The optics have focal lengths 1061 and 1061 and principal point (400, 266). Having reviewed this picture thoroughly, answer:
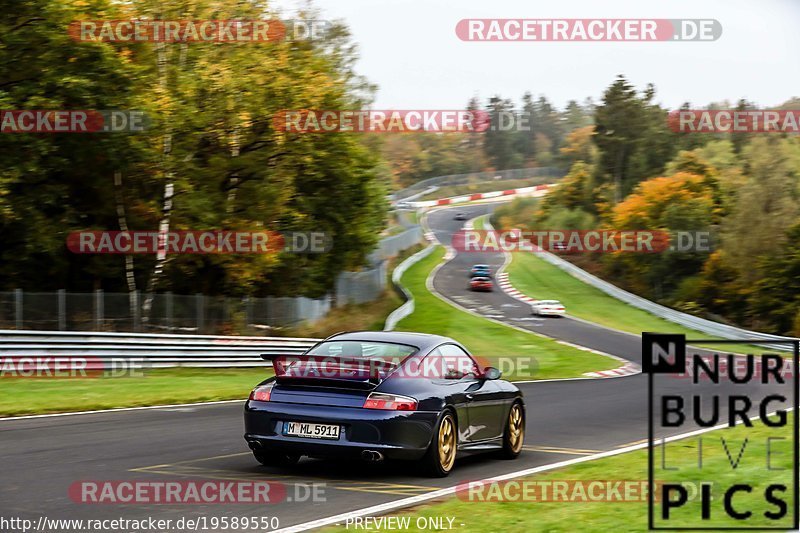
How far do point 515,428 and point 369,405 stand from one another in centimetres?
313

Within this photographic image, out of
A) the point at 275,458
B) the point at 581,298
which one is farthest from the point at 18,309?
the point at 581,298

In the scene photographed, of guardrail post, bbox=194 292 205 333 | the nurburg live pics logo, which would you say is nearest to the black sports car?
the nurburg live pics logo

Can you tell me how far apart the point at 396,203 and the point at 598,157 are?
90.8ft

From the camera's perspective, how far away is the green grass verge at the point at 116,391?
55.6 ft

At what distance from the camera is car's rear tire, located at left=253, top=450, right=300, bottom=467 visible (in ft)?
32.6

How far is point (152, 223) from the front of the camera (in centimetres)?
3247

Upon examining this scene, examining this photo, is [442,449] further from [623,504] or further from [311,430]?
[623,504]

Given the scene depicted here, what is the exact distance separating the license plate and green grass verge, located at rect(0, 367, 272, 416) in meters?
7.44

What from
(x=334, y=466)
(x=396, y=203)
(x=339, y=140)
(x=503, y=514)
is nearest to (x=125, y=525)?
(x=503, y=514)

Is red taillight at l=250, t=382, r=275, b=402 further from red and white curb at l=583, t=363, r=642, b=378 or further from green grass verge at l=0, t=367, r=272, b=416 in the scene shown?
red and white curb at l=583, t=363, r=642, b=378

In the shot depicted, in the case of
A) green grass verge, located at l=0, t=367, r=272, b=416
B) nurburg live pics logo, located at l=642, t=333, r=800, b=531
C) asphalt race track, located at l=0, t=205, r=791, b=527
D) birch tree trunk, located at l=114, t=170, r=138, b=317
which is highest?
birch tree trunk, located at l=114, t=170, r=138, b=317

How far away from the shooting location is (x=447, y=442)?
1023 centimetres

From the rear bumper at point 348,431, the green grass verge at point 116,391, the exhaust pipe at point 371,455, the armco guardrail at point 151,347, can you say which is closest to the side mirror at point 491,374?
the rear bumper at point 348,431

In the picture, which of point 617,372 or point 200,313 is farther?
point 617,372
